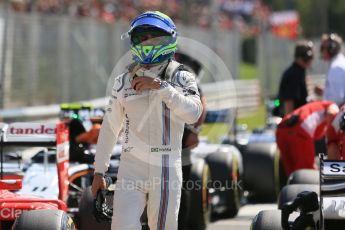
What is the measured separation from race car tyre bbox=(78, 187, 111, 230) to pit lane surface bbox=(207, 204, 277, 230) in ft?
8.70

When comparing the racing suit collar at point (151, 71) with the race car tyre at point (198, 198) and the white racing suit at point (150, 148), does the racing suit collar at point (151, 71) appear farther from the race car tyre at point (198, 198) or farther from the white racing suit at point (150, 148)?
the race car tyre at point (198, 198)

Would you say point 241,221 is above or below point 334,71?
below

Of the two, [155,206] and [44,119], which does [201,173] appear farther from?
[44,119]

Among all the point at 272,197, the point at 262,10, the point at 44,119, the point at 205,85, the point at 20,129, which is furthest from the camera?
the point at 262,10

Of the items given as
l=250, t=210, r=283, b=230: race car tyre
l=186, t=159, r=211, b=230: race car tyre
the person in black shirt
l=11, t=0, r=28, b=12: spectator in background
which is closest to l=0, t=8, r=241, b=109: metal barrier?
l=11, t=0, r=28, b=12: spectator in background

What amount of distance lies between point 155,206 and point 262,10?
156 ft

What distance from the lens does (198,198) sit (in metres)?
A: 9.78

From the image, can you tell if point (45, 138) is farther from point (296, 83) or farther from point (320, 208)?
point (296, 83)

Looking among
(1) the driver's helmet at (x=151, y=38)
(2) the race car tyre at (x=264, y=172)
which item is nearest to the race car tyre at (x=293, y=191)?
(1) the driver's helmet at (x=151, y=38)

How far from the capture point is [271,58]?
32.1 meters

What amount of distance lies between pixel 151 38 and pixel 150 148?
70cm

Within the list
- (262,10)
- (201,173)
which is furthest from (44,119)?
(262,10)

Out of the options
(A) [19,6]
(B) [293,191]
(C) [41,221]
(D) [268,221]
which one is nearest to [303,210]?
(D) [268,221]


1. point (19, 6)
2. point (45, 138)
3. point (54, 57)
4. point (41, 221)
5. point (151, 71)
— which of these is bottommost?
point (41, 221)
